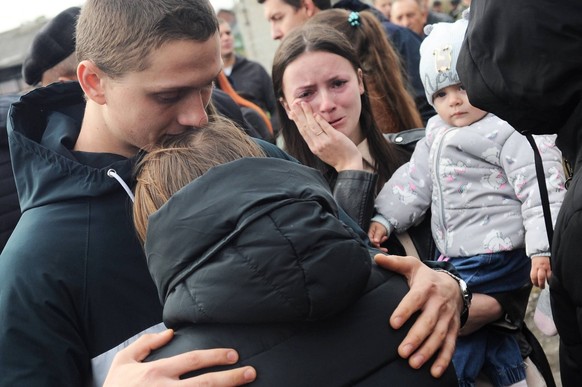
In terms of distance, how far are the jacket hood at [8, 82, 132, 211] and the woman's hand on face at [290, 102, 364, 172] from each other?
A: 0.92m

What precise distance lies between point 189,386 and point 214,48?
0.99 meters

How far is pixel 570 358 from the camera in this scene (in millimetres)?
1689

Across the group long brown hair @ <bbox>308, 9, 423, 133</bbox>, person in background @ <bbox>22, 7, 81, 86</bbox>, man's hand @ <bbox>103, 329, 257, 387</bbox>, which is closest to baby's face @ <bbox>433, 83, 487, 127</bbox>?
long brown hair @ <bbox>308, 9, 423, 133</bbox>

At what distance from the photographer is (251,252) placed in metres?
1.16

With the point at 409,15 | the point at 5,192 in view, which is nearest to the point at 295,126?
the point at 5,192

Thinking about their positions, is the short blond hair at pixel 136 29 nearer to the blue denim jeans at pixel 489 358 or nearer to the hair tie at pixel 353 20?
the blue denim jeans at pixel 489 358

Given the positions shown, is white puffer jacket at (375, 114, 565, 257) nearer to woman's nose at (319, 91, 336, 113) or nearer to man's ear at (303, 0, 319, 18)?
woman's nose at (319, 91, 336, 113)

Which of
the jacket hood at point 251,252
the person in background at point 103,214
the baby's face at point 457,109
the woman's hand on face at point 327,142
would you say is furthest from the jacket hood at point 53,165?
the baby's face at point 457,109

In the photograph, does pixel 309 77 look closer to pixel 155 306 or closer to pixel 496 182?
pixel 496 182

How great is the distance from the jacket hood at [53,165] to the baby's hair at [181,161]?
7.3 inches

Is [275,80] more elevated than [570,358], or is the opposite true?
[275,80]

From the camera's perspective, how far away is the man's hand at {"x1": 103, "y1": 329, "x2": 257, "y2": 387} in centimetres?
119

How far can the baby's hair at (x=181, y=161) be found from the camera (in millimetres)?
1405

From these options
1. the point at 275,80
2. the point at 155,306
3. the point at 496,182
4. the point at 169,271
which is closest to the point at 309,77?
the point at 275,80
